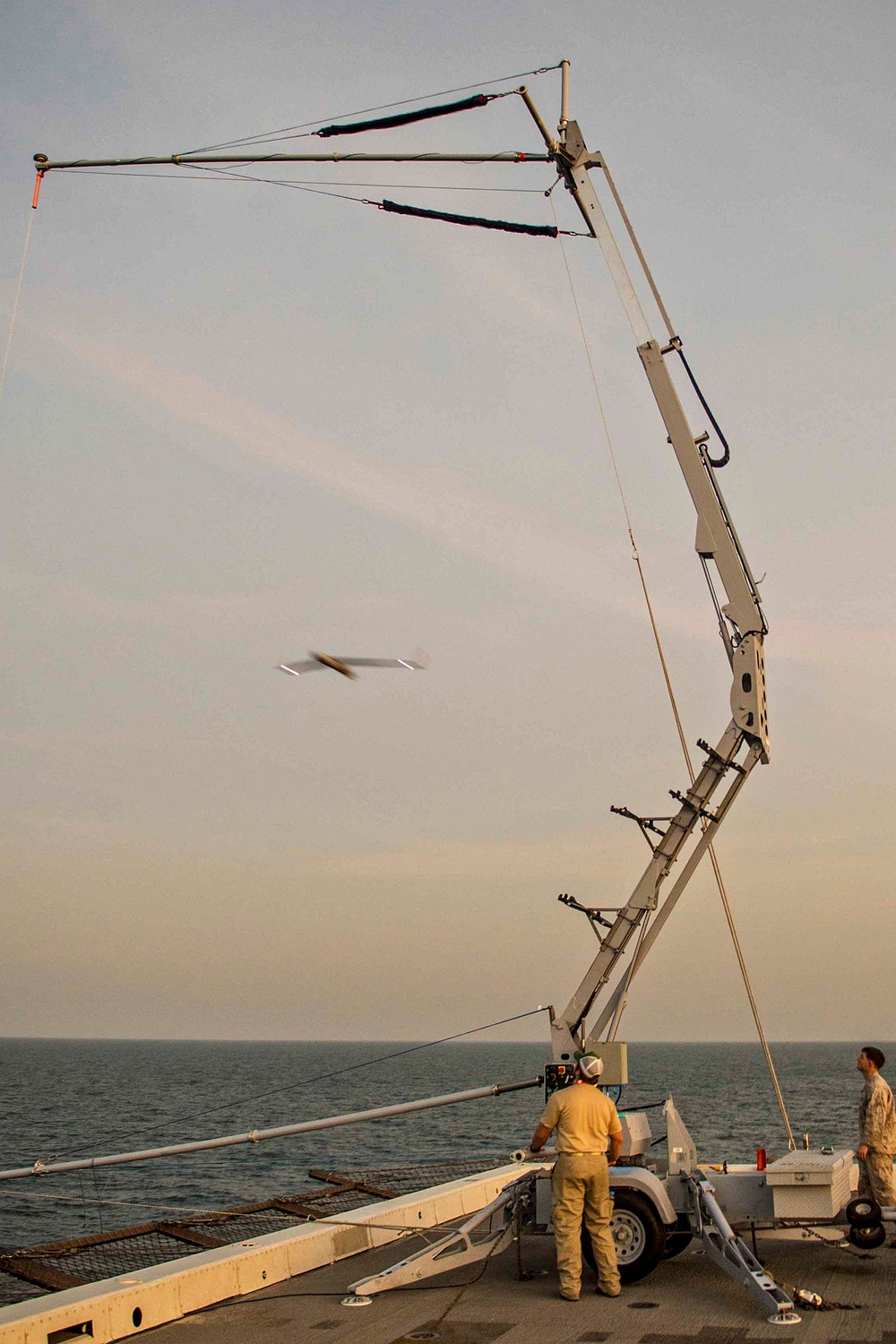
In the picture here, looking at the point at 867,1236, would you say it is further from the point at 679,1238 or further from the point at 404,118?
the point at 404,118

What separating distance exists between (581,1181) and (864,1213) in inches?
92.4

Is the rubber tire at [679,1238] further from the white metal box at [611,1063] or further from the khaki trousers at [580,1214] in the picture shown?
the white metal box at [611,1063]

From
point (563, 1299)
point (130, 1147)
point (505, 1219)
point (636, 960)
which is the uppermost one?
point (130, 1147)

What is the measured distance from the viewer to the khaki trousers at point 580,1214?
10727 millimetres

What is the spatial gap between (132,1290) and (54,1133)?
47483 mm

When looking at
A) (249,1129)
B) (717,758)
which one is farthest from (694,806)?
(249,1129)

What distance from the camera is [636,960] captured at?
539 inches

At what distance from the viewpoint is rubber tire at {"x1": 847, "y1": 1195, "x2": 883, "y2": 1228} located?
1081 cm

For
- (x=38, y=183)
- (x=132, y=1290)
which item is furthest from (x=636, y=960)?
(x=38, y=183)

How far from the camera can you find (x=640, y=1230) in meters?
11.2

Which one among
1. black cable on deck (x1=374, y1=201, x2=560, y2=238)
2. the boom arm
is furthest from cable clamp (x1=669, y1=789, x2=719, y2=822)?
black cable on deck (x1=374, y1=201, x2=560, y2=238)

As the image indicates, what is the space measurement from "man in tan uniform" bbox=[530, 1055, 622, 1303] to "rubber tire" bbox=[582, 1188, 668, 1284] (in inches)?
9.4

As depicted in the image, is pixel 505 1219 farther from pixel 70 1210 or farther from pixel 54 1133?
pixel 54 1133

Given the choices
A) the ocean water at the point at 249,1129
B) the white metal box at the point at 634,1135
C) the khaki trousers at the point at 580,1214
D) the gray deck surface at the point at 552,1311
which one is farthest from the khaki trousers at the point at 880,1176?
the ocean water at the point at 249,1129
